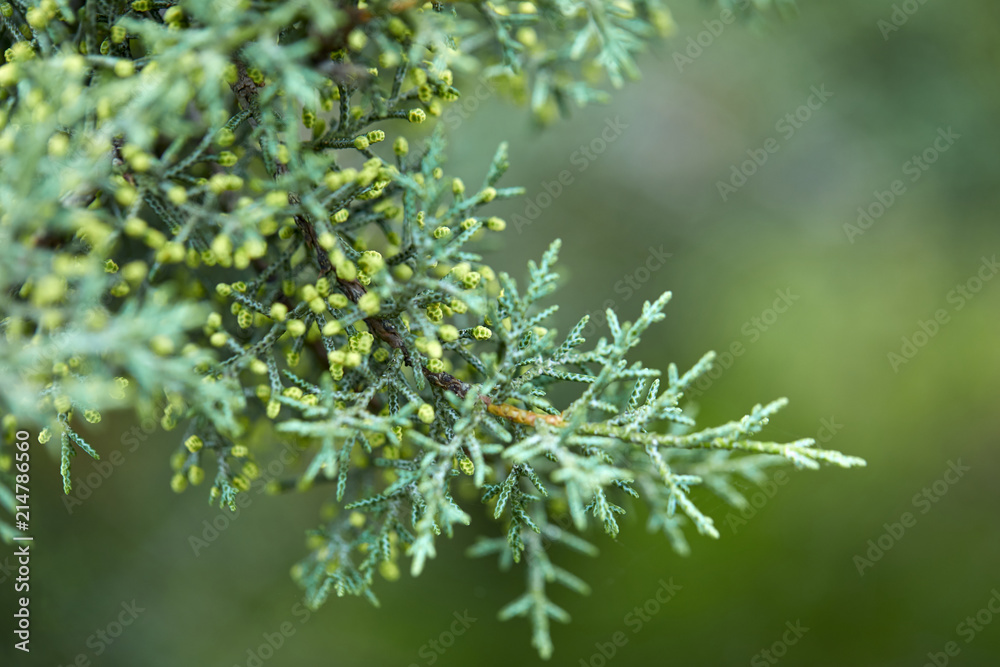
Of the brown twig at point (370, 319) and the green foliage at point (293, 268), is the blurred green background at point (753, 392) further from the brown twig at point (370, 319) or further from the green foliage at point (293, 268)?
the brown twig at point (370, 319)

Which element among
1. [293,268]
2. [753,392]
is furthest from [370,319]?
[753,392]

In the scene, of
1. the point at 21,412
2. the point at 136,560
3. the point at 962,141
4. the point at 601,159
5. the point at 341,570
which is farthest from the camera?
the point at 601,159

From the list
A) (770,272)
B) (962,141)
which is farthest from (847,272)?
(962,141)

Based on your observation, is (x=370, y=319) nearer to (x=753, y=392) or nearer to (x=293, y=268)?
(x=293, y=268)

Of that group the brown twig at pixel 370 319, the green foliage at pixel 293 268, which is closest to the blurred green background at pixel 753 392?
the green foliage at pixel 293 268

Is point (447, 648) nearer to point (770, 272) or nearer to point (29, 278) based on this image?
point (29, 278)

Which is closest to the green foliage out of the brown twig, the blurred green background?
the brown twig
